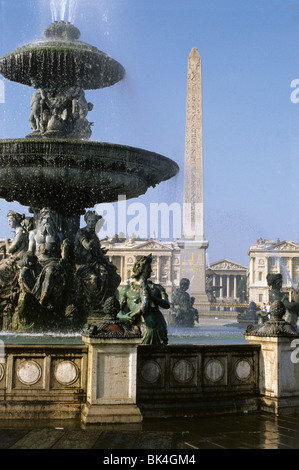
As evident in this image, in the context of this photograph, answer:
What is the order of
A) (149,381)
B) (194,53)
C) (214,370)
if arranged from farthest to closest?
(194,53)
(214,370)
(149,381)

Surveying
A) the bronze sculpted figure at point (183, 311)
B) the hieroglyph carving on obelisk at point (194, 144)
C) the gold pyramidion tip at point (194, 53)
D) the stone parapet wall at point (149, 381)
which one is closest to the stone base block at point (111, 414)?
the stone parapet wall at point (149, 381)

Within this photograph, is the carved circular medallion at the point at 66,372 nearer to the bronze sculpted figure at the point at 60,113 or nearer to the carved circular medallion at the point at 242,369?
the carved circular medallion at the point at 242,369

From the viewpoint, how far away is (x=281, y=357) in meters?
7.21

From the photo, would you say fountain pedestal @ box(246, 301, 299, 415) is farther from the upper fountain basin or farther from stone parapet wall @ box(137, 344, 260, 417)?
the upper fountain basin

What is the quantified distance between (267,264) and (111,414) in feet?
347

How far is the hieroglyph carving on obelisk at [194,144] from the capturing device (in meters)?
45.7

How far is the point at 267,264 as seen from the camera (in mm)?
109812

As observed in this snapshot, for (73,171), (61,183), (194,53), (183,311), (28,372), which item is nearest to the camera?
(28,372)

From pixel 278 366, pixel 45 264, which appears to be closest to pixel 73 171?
pixel 45 264

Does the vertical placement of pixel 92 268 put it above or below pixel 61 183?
below

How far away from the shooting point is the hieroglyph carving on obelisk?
1799 inches

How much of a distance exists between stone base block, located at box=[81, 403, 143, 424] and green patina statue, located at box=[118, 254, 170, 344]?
1338mm

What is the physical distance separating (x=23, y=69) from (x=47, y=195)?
10.4 ft

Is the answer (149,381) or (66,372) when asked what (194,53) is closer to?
(149,381)
